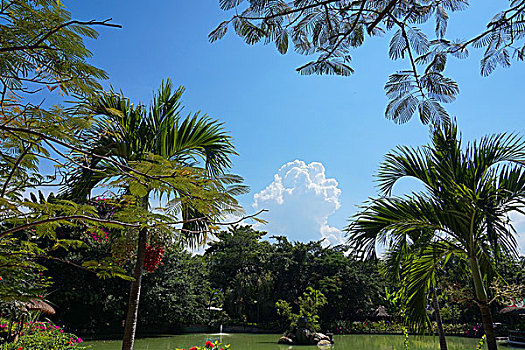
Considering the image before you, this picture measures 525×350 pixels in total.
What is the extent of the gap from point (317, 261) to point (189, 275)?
6.56 metres

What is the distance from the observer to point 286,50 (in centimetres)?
222

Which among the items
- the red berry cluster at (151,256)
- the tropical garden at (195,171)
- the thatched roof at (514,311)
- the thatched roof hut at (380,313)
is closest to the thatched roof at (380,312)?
the thatched roof hut at (380,313)

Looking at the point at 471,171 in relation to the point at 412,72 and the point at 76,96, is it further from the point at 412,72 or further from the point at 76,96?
the point at 76,96

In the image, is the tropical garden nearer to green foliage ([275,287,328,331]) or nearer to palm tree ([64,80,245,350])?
palm tree ([64,80,245,350])

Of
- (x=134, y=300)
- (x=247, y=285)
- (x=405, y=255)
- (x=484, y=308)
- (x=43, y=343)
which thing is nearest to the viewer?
(x=134, y=300)

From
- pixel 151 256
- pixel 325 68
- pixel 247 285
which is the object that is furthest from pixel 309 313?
pixel 325 68

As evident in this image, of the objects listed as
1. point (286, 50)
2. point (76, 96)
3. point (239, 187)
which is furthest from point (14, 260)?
point (286, 50)

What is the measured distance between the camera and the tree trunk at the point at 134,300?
3.23m

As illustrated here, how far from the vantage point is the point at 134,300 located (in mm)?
3355

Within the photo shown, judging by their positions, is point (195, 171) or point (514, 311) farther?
point (514, 311)

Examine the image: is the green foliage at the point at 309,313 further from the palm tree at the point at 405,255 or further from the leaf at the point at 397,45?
the leaf at the point at 397,45

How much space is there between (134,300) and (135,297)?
0.09 feet

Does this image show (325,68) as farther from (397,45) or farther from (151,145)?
(151,145)

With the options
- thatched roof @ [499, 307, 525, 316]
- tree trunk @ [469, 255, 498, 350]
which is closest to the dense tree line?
thatched roof @ [499, 307, 525, 316]
